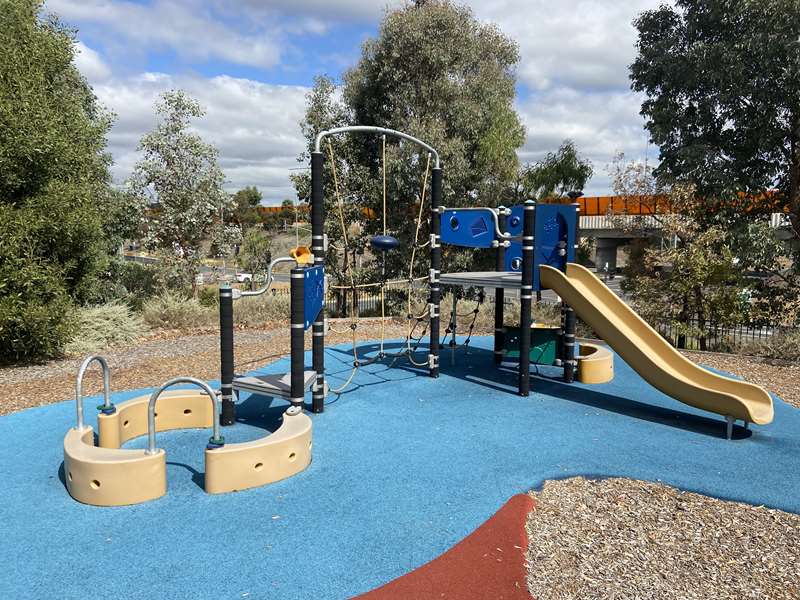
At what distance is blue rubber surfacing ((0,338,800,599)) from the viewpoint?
3459 millimetres

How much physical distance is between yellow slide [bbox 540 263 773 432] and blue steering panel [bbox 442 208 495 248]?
98 centimetres

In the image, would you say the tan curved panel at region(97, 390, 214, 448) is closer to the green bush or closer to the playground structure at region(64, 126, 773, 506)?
the playground structure at region(64, 126, 773, 506)

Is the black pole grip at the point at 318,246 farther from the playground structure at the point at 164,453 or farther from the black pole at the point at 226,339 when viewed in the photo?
the black pole at the point at 226,339

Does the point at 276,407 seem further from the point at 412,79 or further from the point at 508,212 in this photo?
the point at 412,79

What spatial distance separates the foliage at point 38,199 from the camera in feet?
29.0

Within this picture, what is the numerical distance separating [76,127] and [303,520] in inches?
385

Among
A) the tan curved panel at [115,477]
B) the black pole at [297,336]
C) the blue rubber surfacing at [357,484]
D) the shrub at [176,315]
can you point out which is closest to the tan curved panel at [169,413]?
the blue rubber surfacing at [357,484]

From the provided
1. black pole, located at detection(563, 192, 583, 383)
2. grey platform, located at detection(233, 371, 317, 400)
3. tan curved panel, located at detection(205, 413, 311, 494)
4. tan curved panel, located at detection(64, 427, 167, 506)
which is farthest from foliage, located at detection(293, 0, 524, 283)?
tan curved panel, located at detection(64, 427, 167, 506)

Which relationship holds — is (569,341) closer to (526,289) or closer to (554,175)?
(526,289)

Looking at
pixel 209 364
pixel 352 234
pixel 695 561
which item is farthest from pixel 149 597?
pixel 352 234

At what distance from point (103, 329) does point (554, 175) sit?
1448 cm

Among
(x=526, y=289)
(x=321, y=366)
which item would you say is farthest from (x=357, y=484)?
(x=526, y=289)

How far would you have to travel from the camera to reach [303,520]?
4086 millimetres

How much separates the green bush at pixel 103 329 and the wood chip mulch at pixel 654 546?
9.01m
